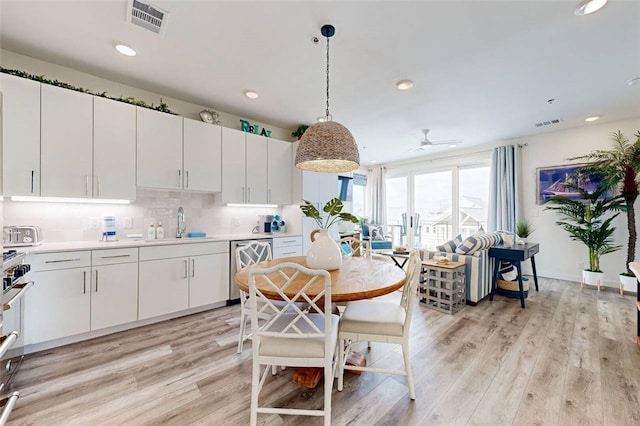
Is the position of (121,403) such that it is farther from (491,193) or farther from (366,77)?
(491,193)

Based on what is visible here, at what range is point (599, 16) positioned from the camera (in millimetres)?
1919

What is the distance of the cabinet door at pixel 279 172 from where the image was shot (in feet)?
13.0

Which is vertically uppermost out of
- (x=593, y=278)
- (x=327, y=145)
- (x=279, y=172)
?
(x=279, y=172)

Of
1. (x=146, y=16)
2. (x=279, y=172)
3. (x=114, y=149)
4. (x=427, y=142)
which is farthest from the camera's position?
(x=427, y=142)

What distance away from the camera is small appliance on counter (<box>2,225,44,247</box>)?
2.29m

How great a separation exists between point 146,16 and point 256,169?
209 cm

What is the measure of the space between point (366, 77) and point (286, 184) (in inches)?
79.2

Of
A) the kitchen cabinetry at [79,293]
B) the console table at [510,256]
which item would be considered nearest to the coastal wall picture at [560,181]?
the console table at [510,256]

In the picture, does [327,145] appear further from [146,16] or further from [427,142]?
[427,142]

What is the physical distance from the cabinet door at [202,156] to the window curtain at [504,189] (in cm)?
522

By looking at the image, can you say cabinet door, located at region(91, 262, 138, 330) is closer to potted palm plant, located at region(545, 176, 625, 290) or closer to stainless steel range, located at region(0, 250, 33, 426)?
stainless steel range, located at region(0, 250, 33, 426)

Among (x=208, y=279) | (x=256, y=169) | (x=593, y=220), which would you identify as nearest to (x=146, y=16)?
(x=256, y=169)

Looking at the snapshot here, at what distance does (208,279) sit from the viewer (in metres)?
A: 3.11

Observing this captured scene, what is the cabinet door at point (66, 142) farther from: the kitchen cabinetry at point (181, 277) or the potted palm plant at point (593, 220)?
the potted palm plant at point (593, 220)
